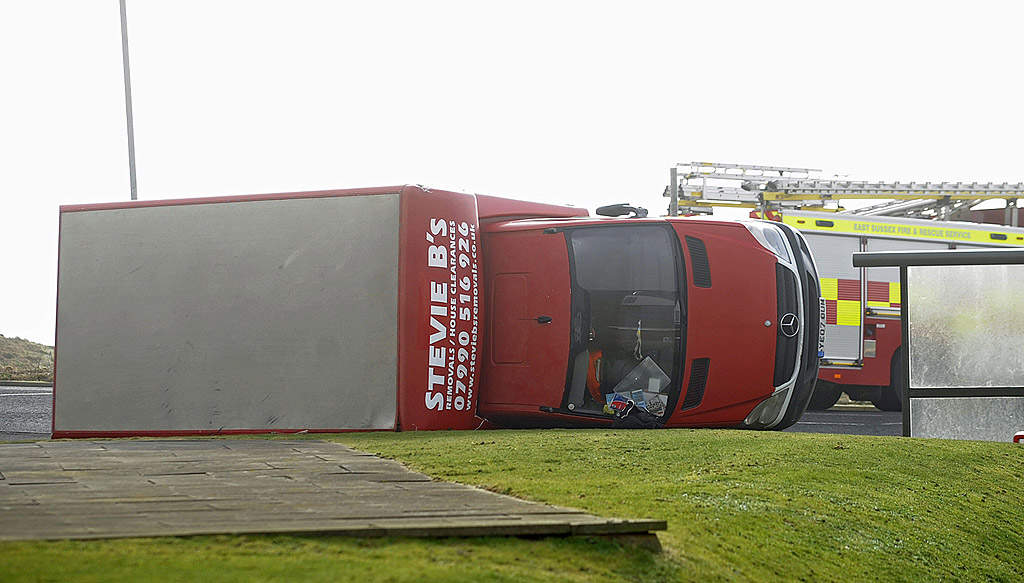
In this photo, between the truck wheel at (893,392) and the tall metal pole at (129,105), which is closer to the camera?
the truck wheel at (893,392)

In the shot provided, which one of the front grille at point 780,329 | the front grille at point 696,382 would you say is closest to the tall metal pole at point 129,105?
the front grille at point 696,382

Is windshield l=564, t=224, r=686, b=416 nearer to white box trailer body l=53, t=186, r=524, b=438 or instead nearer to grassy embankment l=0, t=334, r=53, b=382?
white box trailer body l=53, t=186, r=524, b=438

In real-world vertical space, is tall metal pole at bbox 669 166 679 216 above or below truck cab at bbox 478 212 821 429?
above

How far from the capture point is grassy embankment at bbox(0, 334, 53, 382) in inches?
782

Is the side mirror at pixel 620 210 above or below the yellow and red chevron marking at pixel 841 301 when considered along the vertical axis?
above

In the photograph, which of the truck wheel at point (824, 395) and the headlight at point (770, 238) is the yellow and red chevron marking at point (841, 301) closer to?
the truck wheel at point (824, 395)

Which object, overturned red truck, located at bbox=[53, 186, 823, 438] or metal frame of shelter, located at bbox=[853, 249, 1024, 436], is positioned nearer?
overturned red truck, located at bbox=[53, 186, 823, 438]

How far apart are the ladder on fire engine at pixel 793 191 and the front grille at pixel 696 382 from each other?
9.08 meters

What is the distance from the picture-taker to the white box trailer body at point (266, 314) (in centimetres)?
798

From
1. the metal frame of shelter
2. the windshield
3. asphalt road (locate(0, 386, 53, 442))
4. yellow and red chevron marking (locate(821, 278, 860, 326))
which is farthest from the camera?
yellow and red chevron marking (locate(821, 278, 860, 326))

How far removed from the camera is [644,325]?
816 cm

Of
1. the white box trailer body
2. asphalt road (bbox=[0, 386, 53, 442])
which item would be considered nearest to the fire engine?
the white box trailer body

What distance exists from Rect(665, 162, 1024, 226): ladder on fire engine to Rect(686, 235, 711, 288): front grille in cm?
881

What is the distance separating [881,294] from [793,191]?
286 centimetres
